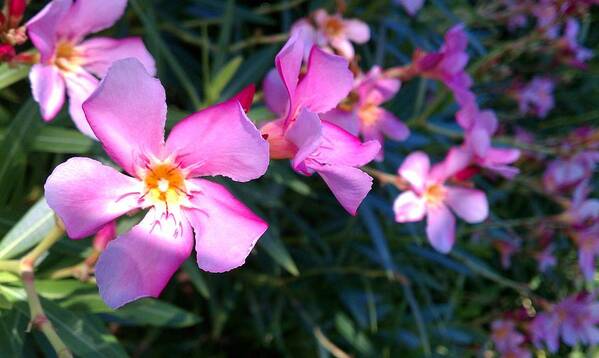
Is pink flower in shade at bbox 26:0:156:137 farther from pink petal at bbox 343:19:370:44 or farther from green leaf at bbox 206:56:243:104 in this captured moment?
pink petal at bbox 343:19:370:44

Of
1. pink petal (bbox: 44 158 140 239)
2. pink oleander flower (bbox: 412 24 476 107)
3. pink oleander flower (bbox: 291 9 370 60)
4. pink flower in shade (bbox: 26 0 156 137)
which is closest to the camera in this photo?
pink petal (bbox: 44 158 140 239)

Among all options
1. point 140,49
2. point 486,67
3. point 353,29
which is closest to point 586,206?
point 486,67

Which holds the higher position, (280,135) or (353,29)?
(280,135)

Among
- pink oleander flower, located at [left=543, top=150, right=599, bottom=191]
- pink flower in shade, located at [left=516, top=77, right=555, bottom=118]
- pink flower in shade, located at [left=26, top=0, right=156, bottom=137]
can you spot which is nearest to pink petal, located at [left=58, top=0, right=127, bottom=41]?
pink flower in shade, located at [left=26, top=0, right=156, bottom=137]

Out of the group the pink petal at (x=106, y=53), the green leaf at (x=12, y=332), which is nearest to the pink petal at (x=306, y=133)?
the pink petal at (x=106, y=53)

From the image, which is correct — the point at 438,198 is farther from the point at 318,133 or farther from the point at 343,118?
the point at 318,133

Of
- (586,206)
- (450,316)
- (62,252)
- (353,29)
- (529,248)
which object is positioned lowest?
(450,316)

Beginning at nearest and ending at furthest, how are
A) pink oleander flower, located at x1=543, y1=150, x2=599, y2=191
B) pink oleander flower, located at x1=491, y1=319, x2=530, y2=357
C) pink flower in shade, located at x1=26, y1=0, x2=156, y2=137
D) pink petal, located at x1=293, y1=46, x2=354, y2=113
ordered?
pink petal, located at x1=293, y1=46, x2=354, y2=113 → pink flower in shade, located at x1=26, y1=0, x2=156, y2=137 → pink oleander flower, located at x1=543, y1=150, x2=599, y2=191 → pink oleander flower, located at x1=491, y1=319, x2=530, y2=357

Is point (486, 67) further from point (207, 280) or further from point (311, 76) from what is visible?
point (311, 76)
